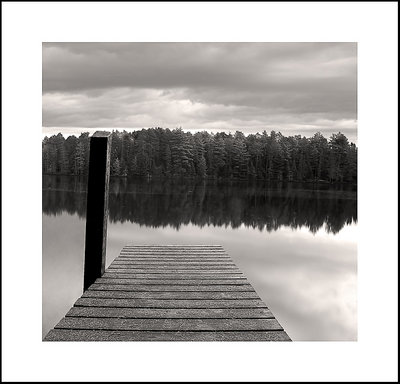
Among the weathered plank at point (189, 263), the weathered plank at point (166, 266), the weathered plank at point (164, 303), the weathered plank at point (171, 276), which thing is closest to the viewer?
the weathered plank at point (164, 303)

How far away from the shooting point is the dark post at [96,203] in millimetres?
3168

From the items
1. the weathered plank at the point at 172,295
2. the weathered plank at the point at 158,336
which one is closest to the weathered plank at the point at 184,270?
the weathered plank at the point at 172,295

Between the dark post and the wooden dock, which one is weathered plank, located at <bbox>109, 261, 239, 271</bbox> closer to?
the wooden dock

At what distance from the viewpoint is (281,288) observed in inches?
400

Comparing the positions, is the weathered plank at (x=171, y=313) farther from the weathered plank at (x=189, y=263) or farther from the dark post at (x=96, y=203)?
the weathered plank at (x=189, y=263)

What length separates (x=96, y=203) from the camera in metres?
3.20

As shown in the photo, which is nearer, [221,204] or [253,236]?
[253,236]

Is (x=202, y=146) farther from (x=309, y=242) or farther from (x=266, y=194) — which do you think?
(x=309, y=242)

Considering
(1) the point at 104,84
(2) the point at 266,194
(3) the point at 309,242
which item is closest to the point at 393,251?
(3) the point at 309,242

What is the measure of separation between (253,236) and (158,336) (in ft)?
48.5

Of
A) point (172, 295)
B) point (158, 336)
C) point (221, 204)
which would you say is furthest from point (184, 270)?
point (221, 204)

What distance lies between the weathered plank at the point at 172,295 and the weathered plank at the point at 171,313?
0.82ft

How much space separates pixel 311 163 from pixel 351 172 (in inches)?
137

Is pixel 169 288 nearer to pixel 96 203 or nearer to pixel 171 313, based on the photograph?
pixel 171 313
